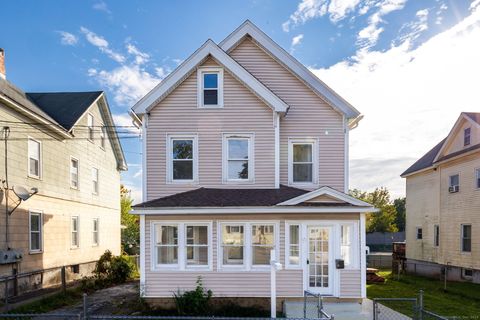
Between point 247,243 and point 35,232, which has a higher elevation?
point 247,243

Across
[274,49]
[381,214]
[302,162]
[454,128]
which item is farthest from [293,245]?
[381,214]

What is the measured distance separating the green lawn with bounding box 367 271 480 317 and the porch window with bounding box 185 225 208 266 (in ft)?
21.7

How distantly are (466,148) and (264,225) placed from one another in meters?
13.5

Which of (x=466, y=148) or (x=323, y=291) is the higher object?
(x=466, y=148)

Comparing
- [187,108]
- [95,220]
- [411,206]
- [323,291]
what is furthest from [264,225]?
[411,206]

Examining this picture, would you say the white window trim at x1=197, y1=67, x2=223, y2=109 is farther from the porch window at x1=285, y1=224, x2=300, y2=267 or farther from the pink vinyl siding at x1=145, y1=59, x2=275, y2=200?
the porch window at x1=285, y1=224, x2=300, y2=267

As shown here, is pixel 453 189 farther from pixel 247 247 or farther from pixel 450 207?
pixel 247 247

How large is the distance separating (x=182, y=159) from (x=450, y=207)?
52.6ft

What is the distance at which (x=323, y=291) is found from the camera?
35.9 ft

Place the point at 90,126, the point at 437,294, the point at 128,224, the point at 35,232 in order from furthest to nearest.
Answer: the point at 128,224 → the point at 90,126 → the point at 437,294 → the point at 35,232

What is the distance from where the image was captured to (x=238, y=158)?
39.4 ft

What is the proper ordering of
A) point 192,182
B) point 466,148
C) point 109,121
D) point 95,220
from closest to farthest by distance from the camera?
point 192,182, point 466,148, point 95,220, point 109,121

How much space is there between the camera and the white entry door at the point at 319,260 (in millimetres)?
10953

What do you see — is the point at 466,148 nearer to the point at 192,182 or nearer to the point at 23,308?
the point at 192,182
